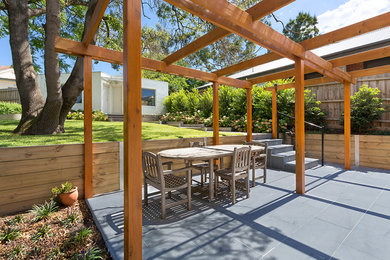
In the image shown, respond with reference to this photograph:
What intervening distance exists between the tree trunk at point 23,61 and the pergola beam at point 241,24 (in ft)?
14.2

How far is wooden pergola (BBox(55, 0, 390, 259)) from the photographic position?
1766 mm

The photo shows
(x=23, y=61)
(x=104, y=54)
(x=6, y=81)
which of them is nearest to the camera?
(x=104, y=54)

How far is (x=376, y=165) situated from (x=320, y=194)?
135 inches

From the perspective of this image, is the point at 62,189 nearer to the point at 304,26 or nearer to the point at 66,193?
the point at 66,193

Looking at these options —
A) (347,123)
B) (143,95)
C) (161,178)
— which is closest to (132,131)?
(161,178)

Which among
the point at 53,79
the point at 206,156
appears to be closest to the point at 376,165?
the point at 206,156

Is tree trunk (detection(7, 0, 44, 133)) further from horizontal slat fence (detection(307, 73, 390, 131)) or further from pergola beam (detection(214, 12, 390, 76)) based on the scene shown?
horizontal slat fence (detection(307, 73, 390, 131))

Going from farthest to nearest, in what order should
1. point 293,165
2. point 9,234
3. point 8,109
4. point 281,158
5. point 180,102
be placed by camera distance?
1. point 180,102
2. point 8,109
3. point 281,158
4. point 293,165
5. point 9,234

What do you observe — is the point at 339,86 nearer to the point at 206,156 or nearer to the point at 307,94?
the point at 307,94

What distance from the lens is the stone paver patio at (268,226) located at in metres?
2.06

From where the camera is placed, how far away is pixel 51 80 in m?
4.36

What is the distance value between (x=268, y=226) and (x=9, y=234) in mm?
3114

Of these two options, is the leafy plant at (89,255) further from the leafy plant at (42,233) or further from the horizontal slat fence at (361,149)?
the horizontal slat fence at (361,149)

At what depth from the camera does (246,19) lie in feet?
8.41
